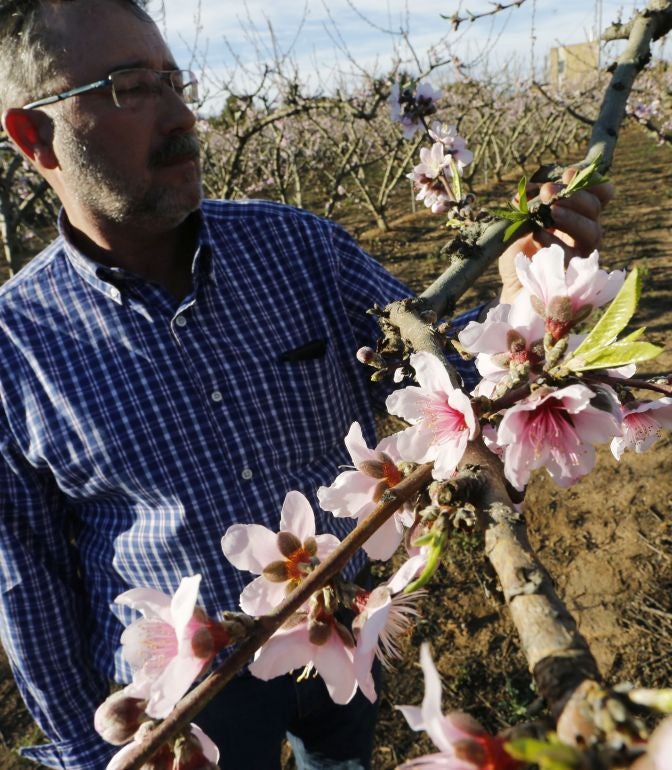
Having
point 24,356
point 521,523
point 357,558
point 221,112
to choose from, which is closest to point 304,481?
point 357,558

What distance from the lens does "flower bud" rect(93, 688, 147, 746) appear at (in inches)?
25.2

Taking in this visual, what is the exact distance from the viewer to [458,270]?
1126mm

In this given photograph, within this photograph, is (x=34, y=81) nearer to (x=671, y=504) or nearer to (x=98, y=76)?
(x=98, y=76)

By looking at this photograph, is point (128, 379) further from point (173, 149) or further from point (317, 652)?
point (317, 652)

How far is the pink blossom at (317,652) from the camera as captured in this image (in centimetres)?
→ 70

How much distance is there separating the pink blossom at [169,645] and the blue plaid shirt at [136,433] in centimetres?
85

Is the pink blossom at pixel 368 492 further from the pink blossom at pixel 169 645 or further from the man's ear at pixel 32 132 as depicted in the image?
the man's ear at pixel 32 132

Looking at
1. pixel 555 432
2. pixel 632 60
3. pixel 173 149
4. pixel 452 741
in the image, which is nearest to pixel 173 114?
pixel 173 149

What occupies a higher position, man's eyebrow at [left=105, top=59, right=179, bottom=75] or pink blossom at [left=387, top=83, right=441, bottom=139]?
man's eyebrow at [left=105, top=59, right=179, bottom=75]

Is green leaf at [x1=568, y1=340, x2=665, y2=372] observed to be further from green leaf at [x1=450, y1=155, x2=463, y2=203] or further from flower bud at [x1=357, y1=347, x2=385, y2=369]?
green leaf at [x1=450, y1=155, x2=463, y2=203]

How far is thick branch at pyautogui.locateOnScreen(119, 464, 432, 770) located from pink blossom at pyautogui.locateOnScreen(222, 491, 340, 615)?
4.2 inches

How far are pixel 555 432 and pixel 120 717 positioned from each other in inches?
22.7

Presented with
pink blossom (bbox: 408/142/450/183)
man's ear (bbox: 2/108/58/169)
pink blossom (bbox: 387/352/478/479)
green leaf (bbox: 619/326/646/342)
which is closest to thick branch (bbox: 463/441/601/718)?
pink blossom (bbox: 387/352/478/479)

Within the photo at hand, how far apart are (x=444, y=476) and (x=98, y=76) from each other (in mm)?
1463
